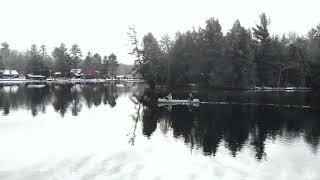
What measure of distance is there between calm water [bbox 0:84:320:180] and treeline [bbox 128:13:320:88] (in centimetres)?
4297

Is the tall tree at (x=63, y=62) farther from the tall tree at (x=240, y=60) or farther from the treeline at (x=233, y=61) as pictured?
the tall tree at (x=240, y=60)

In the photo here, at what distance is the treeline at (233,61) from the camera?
10206 cm

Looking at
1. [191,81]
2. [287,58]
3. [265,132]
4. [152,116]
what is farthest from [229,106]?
[287,58]

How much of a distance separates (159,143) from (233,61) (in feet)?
230

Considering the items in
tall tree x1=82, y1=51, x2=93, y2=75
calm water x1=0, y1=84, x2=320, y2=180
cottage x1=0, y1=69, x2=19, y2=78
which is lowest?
calm water x1=0, y1=84, x2=320, y2=180

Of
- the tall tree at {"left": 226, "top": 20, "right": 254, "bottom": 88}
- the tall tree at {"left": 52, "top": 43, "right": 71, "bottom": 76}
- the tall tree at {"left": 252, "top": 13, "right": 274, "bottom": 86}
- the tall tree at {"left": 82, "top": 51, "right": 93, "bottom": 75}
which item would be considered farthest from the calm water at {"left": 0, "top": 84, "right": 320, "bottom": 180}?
the tall tree at {"left": 82, "top": 51, "right": 93, "bottom": 75}

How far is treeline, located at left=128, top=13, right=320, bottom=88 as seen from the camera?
102 metres

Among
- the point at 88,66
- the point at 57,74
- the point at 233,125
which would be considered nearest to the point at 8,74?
the point at 57,74

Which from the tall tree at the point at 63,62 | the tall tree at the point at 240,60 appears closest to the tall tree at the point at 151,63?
the tall tree at the point at 240,60

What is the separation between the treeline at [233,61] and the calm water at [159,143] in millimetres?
42974

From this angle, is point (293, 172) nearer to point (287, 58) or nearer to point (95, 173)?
point (95, 173)

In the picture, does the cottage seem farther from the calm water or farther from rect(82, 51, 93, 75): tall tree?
the calm water

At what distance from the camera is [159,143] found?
1419 inches

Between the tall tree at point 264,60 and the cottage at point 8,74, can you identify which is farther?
the cottage at point 8,74
